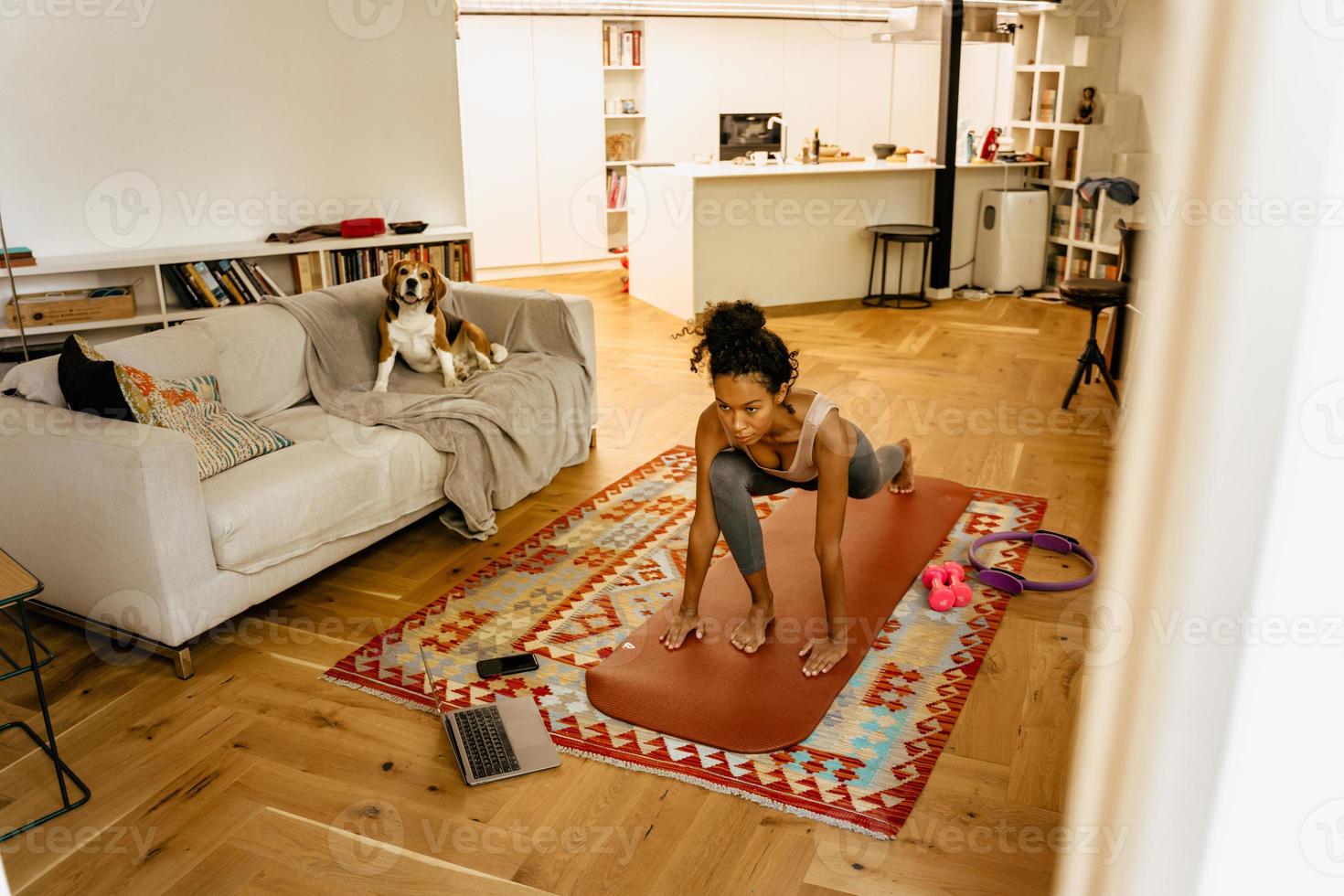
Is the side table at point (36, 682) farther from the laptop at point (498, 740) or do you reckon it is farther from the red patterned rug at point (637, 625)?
→ the laptop at point (498, 740)

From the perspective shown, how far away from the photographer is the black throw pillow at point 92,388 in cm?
259

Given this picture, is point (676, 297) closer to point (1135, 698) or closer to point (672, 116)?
point (672, 116)

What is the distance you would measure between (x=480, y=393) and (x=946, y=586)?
1.65m

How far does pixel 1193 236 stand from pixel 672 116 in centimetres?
781

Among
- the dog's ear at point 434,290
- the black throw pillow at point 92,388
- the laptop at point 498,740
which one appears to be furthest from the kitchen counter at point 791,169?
the laptop at point 498,740

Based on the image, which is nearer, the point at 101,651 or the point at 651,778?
the point at 651,778

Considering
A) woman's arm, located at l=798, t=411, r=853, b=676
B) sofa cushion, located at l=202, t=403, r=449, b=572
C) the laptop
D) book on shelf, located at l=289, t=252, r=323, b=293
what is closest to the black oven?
book on shelf, located at l=289, t=252, r=323, b=293

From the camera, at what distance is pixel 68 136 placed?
13.2ft

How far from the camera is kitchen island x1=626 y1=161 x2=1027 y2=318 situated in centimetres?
632

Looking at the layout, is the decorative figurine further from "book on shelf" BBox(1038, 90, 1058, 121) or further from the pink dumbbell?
the pink dumbbell

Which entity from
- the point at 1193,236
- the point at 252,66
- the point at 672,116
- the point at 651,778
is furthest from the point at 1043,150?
the point at 1193,236

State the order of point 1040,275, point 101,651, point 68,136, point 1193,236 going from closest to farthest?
1. point 1193,236
2. point 101,651
3. point 68,136
4. point 1040,275

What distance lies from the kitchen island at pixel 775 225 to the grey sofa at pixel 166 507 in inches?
139

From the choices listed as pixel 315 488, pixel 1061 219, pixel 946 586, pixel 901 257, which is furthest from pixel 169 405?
pixel 1061 219
